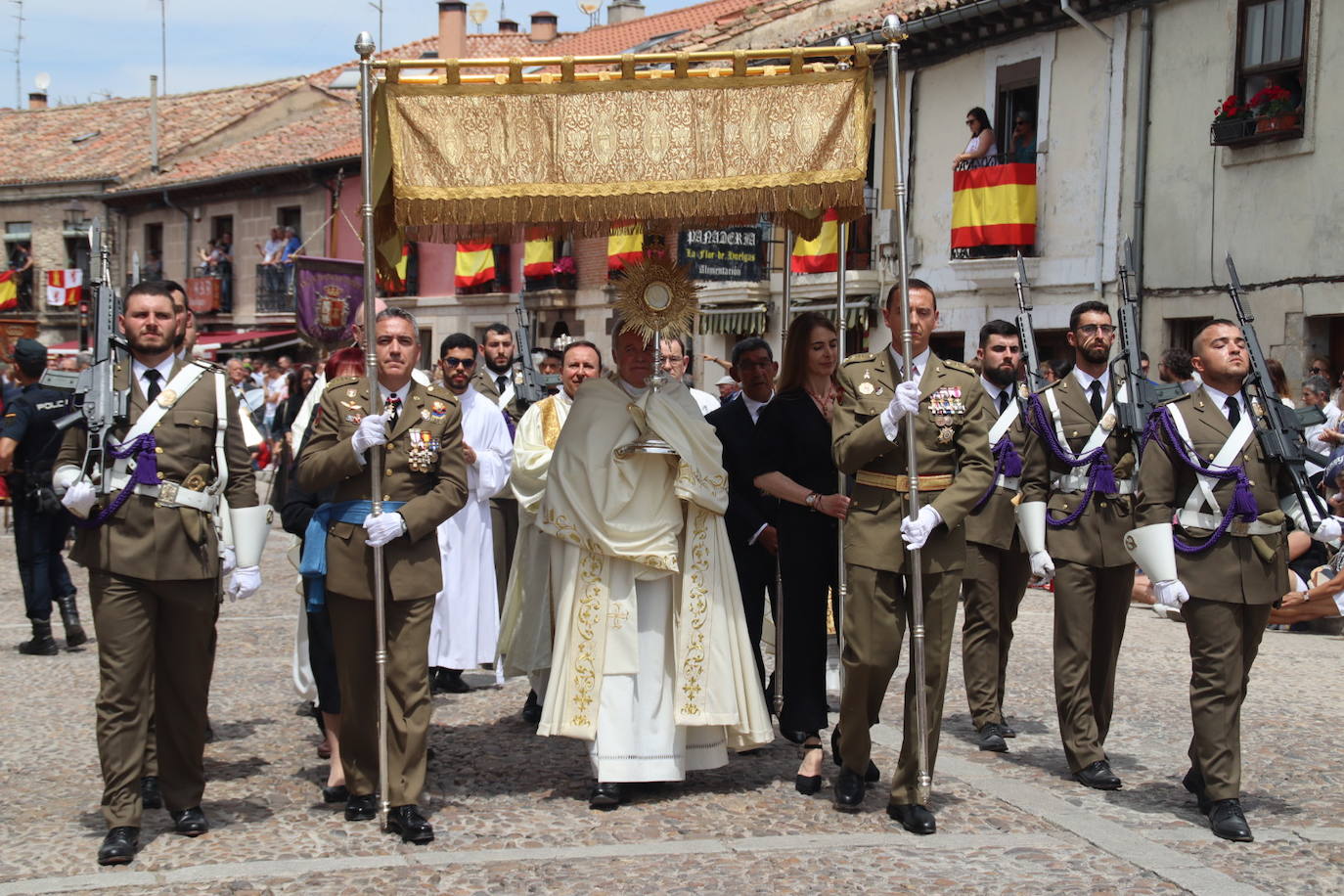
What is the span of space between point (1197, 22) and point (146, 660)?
14750mm

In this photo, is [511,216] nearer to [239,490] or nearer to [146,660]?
[239,490]

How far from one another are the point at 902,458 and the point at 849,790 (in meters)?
1.30

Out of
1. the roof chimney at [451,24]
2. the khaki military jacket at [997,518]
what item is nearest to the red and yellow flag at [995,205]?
the khaki military jacket at [997,518]

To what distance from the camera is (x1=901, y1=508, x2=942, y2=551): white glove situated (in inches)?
230

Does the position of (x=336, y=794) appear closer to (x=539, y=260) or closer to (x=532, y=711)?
(x=532, y=711)

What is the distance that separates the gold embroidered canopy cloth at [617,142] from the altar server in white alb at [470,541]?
2149 mm

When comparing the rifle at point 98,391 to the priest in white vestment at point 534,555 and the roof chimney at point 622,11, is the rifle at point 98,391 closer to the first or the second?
the priest in white vestment at point 534,555

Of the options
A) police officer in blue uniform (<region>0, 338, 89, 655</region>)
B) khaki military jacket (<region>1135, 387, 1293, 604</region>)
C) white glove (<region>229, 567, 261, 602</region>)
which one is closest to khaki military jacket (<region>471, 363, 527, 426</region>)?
police officer in blue uniform (<region>0, 338, 89, 655</region>)

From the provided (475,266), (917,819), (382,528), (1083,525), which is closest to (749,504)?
(1083,525)

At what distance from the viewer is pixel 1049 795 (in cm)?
651

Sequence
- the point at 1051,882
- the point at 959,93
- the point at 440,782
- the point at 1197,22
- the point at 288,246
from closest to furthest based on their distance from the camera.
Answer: the point at 1051,882 → the point at 440,782 → the point at 1197,22 → the point at 959,93 → the point at 288,246

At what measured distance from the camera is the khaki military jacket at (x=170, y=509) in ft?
18.4

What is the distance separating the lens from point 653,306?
6.43 metres

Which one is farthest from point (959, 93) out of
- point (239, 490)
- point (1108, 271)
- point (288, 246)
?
point (288, 246)
